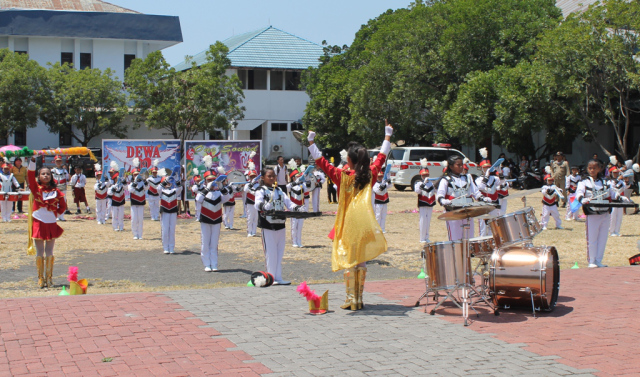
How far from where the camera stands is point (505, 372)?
5.95 metres

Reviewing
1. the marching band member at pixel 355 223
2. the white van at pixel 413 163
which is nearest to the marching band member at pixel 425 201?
the marching band member at pixel 355 223

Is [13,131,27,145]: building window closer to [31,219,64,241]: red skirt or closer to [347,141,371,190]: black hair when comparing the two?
[31,219,64,241]: red skirt

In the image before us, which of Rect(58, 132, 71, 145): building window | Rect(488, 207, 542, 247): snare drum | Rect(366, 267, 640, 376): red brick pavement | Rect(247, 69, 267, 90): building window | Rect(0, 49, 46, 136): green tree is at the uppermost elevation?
Rect(247, 69, 267, 90): building window

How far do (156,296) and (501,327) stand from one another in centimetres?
426

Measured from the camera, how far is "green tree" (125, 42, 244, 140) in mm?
37531

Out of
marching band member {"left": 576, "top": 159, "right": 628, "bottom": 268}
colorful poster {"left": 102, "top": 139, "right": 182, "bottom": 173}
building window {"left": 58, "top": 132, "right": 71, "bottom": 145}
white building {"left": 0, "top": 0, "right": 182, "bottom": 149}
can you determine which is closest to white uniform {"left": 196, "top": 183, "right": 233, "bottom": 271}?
marching band member {"left": 576, "top": 159, "right": 628, "bottom": 268}

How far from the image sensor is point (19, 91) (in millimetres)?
42844

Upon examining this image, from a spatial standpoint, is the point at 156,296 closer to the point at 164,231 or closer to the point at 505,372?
the point at 505,372

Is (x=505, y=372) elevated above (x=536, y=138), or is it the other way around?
(x=536, y=138)

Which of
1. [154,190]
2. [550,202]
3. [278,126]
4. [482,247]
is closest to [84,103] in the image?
[278,126]

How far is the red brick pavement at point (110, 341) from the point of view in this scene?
594 cm

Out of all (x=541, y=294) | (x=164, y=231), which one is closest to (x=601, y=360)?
(x=541, y=294)

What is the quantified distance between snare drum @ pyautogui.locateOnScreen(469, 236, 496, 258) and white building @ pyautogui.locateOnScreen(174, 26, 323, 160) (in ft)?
135

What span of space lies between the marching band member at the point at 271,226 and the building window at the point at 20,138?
1654 inches
